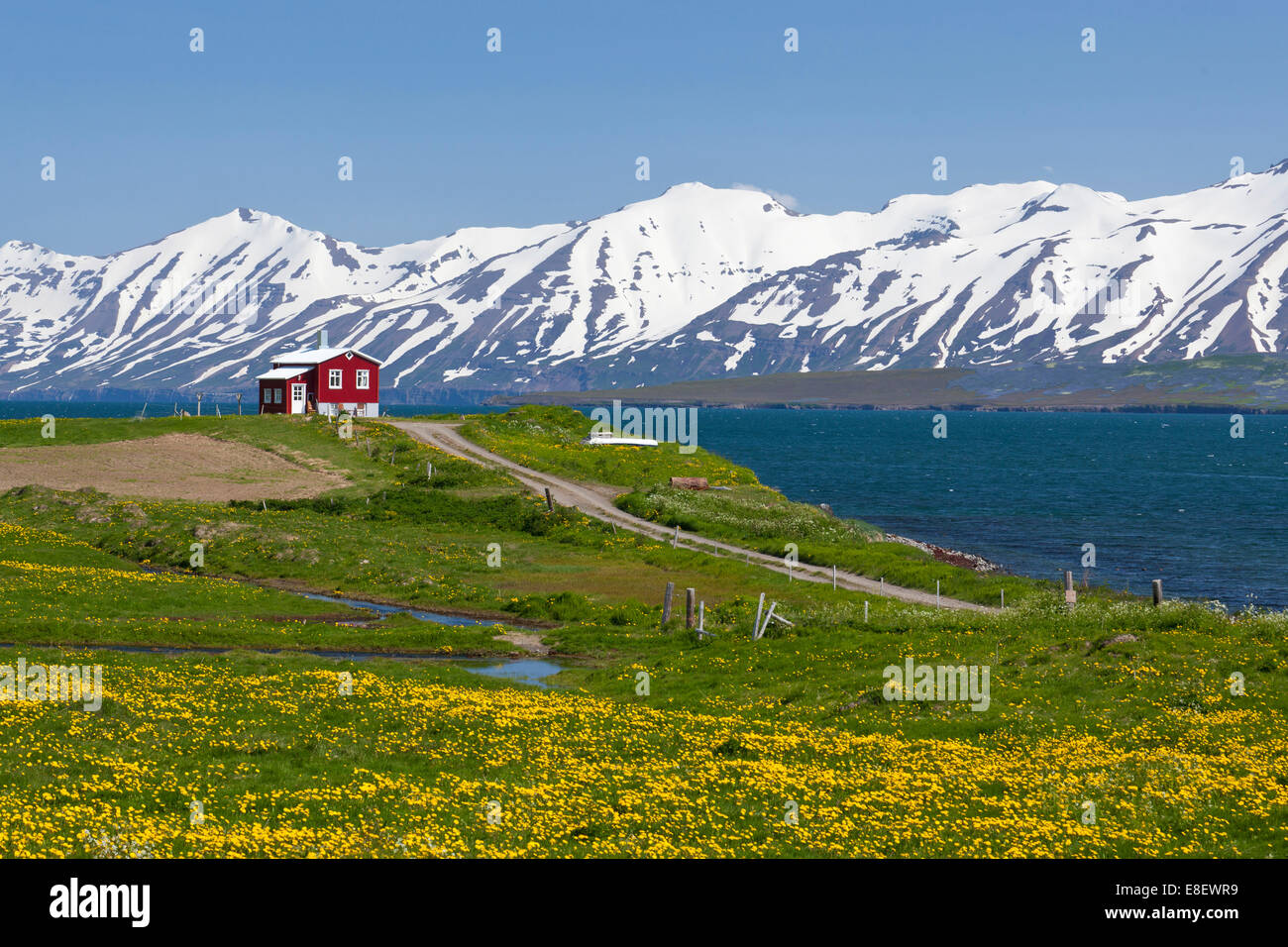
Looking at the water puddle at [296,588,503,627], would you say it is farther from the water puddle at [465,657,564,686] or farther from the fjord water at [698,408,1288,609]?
the fjord water at [698,408,1288,609]

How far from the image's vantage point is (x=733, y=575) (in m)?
69.6

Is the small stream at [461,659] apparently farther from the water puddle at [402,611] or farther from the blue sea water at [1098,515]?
the blue sea water at [1098,515]

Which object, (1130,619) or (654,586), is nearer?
(1130,619)

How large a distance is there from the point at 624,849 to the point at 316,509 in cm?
7360

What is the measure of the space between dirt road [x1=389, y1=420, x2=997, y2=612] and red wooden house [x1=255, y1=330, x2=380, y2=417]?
6.78 m

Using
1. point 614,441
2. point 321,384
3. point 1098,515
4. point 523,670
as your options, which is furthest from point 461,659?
point 321,384

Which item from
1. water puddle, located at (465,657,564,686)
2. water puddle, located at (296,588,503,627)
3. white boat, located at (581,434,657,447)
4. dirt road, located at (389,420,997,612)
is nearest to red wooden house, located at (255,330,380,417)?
dirt road, located at (389,420,997,612)

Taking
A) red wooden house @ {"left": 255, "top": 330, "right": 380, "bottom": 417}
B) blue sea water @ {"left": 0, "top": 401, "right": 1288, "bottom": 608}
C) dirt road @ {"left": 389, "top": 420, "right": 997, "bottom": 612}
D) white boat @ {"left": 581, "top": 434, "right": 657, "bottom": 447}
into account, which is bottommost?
blue sea water @ {"left": 0, "top": 401, "right": 1288, "bottom": 608}

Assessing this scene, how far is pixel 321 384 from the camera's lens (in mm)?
139500

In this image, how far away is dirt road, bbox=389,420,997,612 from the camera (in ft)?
215
